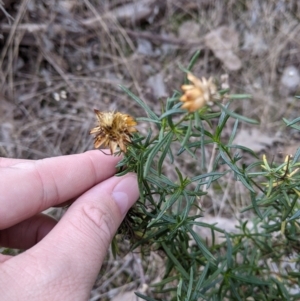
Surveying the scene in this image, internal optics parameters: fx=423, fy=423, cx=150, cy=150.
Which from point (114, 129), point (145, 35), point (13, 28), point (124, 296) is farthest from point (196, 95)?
point (145, 35)

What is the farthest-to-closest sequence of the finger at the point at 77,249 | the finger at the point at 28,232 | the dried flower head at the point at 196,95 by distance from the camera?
the finger at the point at 28,232
the finger at the point at 77,249
the dried flower head at the point at 196,95

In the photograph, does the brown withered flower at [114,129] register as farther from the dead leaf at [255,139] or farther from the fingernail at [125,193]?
the dead leaf at [255,139]

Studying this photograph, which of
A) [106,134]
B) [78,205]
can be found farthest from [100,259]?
[106,134]

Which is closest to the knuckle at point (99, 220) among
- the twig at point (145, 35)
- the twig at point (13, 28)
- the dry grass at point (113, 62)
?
the dry grass at point (113, 62)

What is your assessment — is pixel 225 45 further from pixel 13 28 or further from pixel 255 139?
pixel 13 28

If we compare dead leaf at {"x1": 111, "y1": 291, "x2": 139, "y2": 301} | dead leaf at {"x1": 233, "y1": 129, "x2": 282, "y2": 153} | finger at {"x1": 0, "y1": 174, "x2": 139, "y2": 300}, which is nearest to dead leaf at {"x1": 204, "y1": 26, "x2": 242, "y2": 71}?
dead leaf at {"x1": 233, "y1": 129, "x2": 282, "y2": 153}

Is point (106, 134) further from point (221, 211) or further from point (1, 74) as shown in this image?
point (1, 74)
